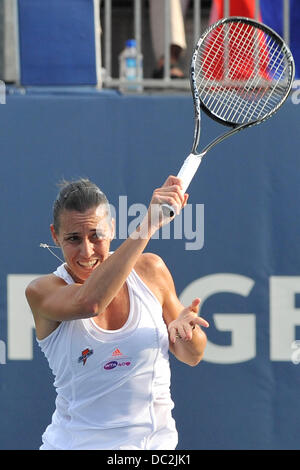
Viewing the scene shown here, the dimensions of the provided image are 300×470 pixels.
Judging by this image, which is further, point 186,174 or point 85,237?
point 85,237

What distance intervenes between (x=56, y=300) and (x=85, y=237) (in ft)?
0.68

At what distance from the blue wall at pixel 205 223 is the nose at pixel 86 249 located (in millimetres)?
1248

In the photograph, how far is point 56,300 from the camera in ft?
8.77

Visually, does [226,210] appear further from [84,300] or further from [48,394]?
[84,300]

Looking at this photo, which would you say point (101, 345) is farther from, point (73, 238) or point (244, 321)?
point (244, 321)

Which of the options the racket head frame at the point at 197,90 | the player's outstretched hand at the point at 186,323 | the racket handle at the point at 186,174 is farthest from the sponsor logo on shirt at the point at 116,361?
the racket head frame at the point at 197,90

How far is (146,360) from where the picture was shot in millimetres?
2703

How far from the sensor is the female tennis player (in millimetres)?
2674

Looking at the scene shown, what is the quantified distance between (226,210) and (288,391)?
2.75ft

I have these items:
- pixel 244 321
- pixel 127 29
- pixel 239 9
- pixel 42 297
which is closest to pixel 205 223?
pixel 244 321

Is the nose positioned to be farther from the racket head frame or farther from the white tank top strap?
the racket head frame

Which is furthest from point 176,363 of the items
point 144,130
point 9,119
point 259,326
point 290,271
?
point 9,119

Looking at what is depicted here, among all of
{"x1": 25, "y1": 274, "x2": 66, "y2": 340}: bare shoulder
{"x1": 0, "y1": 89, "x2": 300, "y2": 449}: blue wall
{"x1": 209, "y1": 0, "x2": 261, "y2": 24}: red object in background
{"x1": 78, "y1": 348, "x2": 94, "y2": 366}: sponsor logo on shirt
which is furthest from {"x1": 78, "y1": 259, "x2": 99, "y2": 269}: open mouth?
{"x1": 209, "y1": 0, "x2": 261, "y2": 24}: red object in background

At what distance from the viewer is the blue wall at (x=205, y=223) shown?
3900 millimetres
